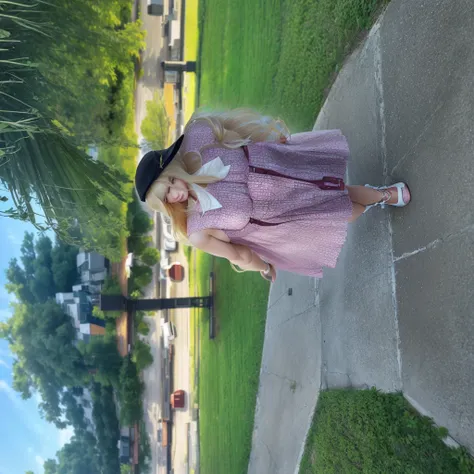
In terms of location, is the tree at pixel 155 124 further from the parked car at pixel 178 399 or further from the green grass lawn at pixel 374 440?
the green grass lawn at pixel 374 440

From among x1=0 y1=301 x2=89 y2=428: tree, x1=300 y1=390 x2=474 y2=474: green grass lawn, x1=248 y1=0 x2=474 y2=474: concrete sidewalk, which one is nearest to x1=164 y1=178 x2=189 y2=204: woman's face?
x1=248 y1=0 x2=474 y2=474: concrete sidewalk

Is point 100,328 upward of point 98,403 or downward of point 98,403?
upward

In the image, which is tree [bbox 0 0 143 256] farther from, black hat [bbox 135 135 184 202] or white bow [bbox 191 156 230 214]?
white bow [bbox 191 156 230 214]

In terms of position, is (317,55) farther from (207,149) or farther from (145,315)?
(145,315)

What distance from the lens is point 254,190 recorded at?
9.35ft

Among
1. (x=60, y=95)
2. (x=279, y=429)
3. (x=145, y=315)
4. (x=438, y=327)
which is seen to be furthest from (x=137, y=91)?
(x=438, y=327)

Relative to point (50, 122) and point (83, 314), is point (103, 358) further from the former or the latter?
point (50, 122)

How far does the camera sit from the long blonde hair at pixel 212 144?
9.05 feet

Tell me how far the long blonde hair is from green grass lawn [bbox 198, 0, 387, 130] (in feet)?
1.46

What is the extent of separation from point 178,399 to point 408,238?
358 inches

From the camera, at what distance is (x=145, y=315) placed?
12039 millimetres

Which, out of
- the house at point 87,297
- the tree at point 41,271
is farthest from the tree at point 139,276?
the tree at point 41,271

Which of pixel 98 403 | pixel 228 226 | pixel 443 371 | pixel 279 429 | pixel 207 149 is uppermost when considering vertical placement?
pixel 207 149

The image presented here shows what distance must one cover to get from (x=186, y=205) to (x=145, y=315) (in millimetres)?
9654
